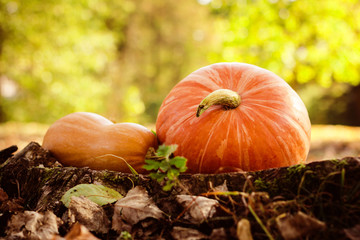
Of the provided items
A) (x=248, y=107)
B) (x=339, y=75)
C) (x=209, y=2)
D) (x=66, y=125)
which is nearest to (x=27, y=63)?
(x=209, y=2)

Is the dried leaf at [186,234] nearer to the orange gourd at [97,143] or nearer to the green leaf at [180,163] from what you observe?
the green leaf at [180,163]

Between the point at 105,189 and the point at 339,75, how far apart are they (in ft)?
30.9

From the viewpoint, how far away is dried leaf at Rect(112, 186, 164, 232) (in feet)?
3.76

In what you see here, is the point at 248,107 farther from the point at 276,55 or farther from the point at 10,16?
the point at 10,16

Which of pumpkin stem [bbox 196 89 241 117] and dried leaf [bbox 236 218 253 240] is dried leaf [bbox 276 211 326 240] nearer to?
dried leaf [bbox 236 218 253 240]

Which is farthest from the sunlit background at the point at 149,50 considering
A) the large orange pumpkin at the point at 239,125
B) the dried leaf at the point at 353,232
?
the dried leaf at the point at 353,232

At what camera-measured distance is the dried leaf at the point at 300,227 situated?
94 centimetres

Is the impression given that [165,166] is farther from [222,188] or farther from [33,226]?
[33,226]

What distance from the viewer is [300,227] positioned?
0.95 meters

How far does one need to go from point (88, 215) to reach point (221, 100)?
0.84 metres

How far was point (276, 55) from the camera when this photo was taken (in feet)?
28.1

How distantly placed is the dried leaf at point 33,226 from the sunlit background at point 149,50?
148cm

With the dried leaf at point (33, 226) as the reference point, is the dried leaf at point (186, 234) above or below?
below

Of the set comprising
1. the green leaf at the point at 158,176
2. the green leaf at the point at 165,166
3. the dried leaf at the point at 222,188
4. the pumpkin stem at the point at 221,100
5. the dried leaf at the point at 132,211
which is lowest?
the dried leaf at the point at 132,211
